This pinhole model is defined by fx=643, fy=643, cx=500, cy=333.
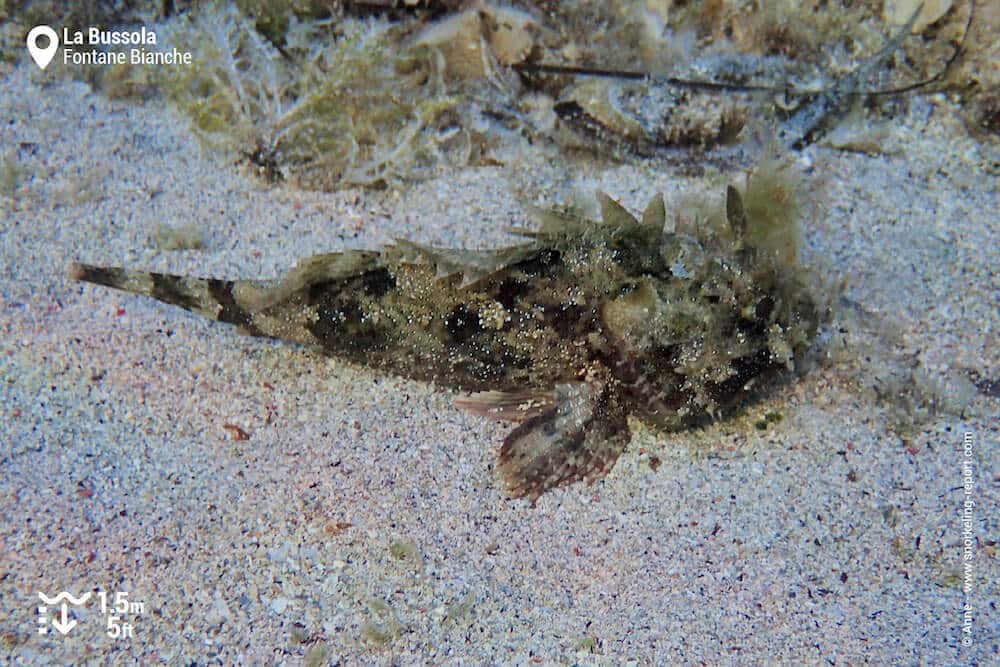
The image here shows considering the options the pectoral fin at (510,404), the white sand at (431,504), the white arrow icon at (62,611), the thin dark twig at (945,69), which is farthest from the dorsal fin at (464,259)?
the thin dark twig at (945,69)

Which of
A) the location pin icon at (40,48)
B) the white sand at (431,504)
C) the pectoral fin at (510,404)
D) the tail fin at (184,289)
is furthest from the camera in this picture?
the location pin icon at (40,48)

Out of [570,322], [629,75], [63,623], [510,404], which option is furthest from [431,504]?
[629,75]

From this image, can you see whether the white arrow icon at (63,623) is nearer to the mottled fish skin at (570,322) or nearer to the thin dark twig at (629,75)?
the mottled fish skin at (570,322)

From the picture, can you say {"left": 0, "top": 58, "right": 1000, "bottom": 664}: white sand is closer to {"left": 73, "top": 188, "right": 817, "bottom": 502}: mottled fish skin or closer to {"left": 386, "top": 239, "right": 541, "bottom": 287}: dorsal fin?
{"left": 73, "top": 188, "right": 817, "bottom": 502}: mottled fish skin

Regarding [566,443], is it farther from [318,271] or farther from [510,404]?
[318,271]

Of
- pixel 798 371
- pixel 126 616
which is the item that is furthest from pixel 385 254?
pixel 798 371

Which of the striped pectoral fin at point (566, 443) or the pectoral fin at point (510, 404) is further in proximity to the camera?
the pectoral fin at point (510, 404)

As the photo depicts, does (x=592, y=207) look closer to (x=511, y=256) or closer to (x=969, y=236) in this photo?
(x=511, y=256)
